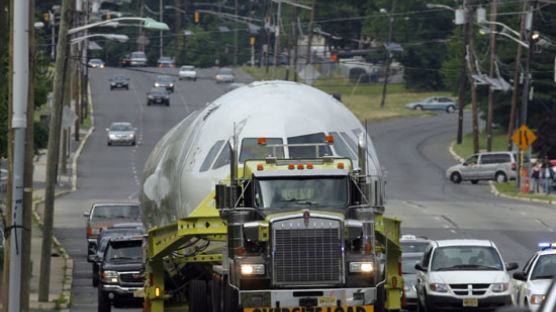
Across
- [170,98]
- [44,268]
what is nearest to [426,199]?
[44,268]

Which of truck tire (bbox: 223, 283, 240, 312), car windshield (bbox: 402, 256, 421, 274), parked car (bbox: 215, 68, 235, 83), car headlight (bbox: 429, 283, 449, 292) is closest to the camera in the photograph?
truck tire (bbox: 223, 283, 240, 312)

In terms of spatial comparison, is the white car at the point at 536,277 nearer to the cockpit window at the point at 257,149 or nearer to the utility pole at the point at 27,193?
the cockpit window at the point at 257,149

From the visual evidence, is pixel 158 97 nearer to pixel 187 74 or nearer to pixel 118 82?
pixel 118 82

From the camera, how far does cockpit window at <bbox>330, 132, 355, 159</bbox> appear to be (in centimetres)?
2061

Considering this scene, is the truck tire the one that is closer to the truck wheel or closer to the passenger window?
the passenger window

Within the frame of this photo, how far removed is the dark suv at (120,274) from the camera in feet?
92.9

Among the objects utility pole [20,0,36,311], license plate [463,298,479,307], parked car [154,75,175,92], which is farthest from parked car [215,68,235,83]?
utility pole [20,0,36,311]

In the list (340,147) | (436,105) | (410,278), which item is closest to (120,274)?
(410,278)

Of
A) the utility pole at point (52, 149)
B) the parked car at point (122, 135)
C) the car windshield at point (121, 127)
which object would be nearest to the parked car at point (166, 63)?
the car windshield at point (121, 127)

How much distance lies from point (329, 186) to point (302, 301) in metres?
1.72

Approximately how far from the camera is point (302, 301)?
17.8 meters

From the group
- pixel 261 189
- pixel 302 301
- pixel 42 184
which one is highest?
pixel 261 189

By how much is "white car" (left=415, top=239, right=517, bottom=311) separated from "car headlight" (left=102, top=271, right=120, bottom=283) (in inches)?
261

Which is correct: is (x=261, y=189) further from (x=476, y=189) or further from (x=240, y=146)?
(x=476, y=189)
